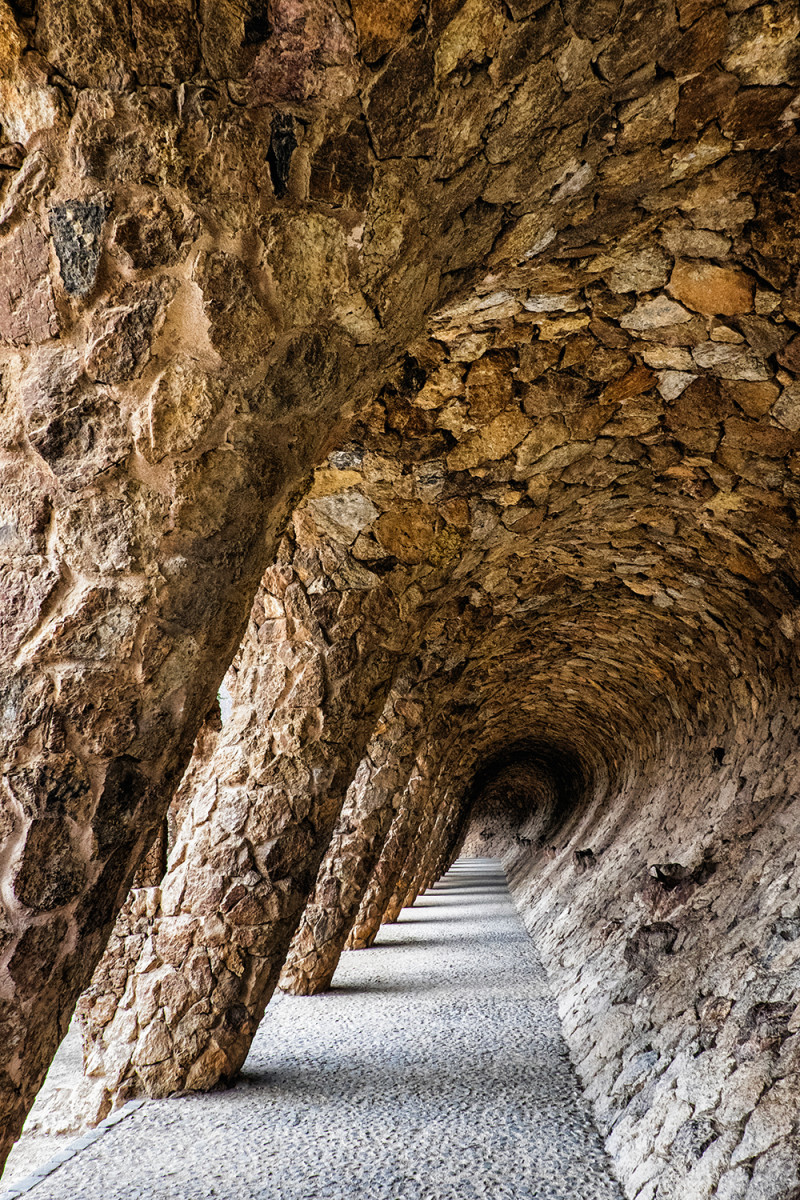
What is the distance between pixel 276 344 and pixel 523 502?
270cm

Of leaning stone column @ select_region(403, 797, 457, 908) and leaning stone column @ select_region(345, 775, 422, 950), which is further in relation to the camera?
leaning stone column @ select_region(403, 797, 457, 908)

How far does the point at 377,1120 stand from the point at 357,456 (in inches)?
128

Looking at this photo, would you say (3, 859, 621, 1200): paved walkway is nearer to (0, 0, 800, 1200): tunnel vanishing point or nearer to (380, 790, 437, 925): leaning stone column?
(0, 0, 800, 1200): tunnel vanishing point

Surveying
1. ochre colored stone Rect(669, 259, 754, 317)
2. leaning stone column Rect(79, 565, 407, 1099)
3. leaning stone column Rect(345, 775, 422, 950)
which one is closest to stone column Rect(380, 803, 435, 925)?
leaning stone column Rect(345, 775, 422, 950)

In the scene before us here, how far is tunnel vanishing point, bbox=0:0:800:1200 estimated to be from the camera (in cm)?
199

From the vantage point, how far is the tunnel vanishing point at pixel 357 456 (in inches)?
78.2

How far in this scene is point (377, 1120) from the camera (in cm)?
436

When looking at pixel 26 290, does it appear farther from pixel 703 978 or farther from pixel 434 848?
pixel 434 848

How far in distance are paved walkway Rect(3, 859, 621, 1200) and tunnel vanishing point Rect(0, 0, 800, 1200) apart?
0.88ft

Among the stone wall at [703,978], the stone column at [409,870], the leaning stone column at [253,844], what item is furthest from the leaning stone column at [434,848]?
the leaning stone column at [253,844]

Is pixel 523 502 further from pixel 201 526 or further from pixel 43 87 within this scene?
pixel 43 87

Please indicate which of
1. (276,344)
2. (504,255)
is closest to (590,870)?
(504,255)

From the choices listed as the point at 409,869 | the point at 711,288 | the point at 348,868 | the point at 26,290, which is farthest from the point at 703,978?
the point at 409,869

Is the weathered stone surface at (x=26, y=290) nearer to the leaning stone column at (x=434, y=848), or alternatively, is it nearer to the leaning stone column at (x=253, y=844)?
the leaning stone column at (x=253, y=844)
